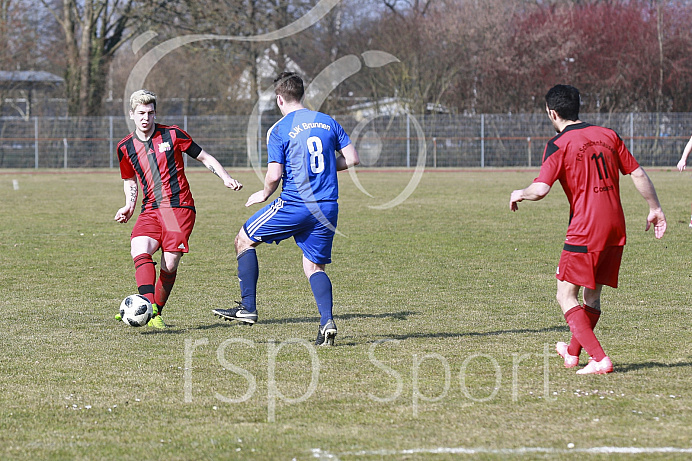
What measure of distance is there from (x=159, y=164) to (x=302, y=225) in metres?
1.39

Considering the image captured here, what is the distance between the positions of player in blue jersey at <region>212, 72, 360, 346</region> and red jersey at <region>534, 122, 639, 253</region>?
1.51 metres

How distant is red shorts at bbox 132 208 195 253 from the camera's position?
21.9 ft

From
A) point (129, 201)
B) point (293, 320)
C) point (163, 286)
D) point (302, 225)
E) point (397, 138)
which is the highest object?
point (397, 138)

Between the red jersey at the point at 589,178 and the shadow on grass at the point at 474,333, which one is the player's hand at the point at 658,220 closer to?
the red jersey at the point at 589,178

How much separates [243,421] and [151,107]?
3.24m

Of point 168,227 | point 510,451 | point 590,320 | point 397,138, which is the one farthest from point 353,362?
point 397,138

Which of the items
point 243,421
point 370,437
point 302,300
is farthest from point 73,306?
point 370,437

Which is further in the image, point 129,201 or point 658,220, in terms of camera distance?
point 129,201

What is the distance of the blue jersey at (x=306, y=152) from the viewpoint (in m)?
5.90

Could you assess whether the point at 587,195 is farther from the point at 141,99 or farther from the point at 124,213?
the point at 124,213

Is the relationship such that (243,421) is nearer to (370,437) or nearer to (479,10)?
(370,437)

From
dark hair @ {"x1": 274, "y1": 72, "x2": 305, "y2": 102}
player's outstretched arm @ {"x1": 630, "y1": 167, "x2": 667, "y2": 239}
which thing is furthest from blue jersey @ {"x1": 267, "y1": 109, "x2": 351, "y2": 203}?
player's outstretched arm @ {"x1": 630, "y1": 167, "x2": 667, "y2": 239}

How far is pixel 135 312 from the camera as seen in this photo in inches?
247

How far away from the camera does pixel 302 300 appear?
789 cm
